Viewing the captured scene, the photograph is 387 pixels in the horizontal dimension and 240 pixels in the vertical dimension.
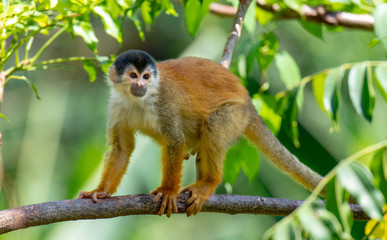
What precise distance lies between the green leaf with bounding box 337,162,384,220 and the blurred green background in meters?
6.56

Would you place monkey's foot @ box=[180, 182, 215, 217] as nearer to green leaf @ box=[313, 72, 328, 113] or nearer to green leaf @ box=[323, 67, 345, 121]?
green leaf @ box=[313, 72, 328, 113]

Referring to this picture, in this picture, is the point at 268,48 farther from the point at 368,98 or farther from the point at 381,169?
the point at 381,169

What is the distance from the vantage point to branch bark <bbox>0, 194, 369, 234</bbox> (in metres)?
2.95

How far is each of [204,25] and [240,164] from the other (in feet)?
20.6

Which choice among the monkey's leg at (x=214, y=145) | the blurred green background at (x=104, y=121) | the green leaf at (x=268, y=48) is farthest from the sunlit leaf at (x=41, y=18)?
the blurred green background at (x=104, y=121)

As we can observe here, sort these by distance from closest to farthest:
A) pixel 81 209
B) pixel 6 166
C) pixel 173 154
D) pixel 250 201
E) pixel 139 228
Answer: pixel 81 209 → pixel 250 201 → pixel 173 154 → pixel 139 228 → pixel 6 166

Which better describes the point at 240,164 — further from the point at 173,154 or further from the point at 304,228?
the point at 304,228

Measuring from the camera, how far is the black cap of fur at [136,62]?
434cm

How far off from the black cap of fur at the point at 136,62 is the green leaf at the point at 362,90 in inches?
78.3

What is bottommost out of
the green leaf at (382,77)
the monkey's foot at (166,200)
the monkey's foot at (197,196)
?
the monkey's foot at (197,196)

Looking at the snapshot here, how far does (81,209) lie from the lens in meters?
3.20

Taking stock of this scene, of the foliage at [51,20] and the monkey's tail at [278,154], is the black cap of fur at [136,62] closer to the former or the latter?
the foliage at [51,20]

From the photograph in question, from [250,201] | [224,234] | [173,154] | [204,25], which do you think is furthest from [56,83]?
[250,201]

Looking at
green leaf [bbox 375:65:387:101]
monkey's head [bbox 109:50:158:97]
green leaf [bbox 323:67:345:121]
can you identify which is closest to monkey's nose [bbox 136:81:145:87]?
monkey's head [bbox 109:50:158:97]
